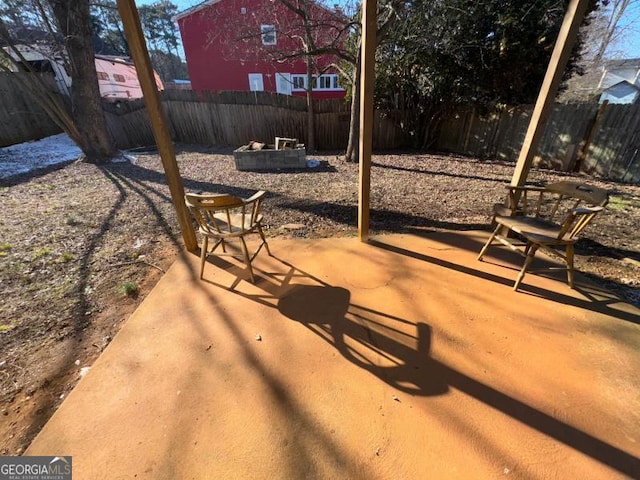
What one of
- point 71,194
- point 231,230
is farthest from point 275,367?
point 71,194

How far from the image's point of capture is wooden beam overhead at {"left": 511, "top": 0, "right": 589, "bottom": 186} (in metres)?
2.01

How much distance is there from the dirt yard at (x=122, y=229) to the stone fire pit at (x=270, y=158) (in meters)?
0.38

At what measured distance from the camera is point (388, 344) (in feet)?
5.75

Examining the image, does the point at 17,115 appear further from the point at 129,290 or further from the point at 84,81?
the point at 129,290

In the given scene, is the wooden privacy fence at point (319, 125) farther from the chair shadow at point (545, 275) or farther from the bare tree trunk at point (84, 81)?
the chair shadow at point (545, 275)

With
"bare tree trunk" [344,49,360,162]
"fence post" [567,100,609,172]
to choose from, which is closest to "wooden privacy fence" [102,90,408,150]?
"bare tree trunk" [344,49,360,162]

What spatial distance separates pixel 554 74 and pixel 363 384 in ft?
8.90

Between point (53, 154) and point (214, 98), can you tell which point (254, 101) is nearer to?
point (214, 98)

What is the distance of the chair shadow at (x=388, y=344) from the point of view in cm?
128

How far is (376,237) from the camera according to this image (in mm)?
3057

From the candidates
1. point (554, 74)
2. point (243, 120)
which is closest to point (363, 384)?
point (554, 74)

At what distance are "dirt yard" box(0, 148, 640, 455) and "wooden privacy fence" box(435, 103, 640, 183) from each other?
46cm

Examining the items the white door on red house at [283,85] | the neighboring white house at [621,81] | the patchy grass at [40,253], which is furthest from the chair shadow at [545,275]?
the neighboring white house at [621,81]

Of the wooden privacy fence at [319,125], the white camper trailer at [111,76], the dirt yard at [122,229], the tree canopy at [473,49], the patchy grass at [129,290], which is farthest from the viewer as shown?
the white camper trailer at [111,76]
